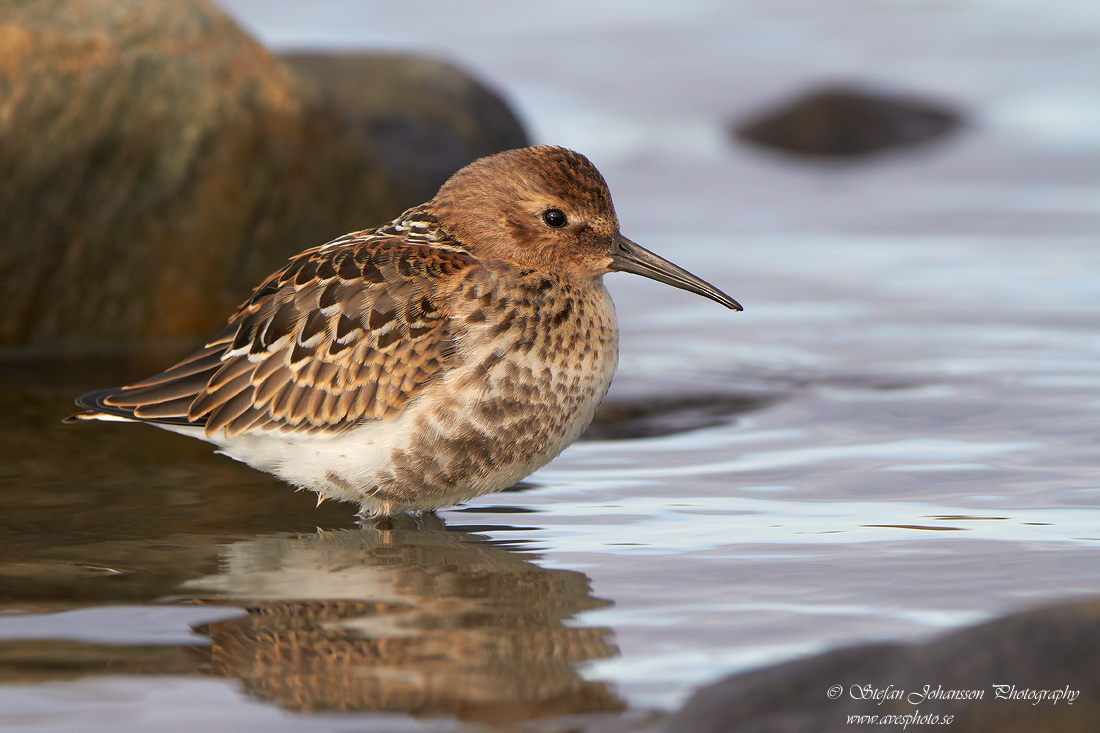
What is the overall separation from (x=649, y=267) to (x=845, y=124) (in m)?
13.9

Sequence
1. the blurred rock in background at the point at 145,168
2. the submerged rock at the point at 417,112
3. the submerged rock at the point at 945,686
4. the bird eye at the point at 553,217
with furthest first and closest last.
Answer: the submerged rock at the point at 417,112
the blurred rock in background at the point at 145,168
the bird eye at the point at 553,217
the submerged rock at the point at 945,686

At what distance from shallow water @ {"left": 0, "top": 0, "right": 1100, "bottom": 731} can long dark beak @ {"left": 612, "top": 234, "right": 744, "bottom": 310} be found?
46.0 inches

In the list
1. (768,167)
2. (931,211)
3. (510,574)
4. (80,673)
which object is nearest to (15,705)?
(80,673)

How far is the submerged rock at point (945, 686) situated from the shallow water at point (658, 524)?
52 centimetres

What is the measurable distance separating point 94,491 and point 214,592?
6.48ft

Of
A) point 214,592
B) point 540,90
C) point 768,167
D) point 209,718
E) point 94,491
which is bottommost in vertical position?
point 209,718

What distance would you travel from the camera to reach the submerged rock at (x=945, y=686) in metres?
4.73

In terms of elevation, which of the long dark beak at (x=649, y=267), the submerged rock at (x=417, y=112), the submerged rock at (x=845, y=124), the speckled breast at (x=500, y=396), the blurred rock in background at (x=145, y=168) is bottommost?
the speckled breast at (x=500, y=396)

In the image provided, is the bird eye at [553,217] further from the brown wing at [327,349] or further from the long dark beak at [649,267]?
the brown wing at [327,349]

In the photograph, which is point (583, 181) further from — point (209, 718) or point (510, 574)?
point (209, 718)

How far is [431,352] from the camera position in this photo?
295 inches

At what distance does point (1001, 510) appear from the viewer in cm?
791

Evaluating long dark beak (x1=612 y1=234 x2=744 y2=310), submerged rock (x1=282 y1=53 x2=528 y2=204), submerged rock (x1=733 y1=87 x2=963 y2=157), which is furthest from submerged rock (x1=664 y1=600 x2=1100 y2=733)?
submerged rock (x1=733 y1=87 x2=963 y2=157)

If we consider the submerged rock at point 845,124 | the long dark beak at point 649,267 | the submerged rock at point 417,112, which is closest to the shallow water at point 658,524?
the long dark beak at point 649,267
